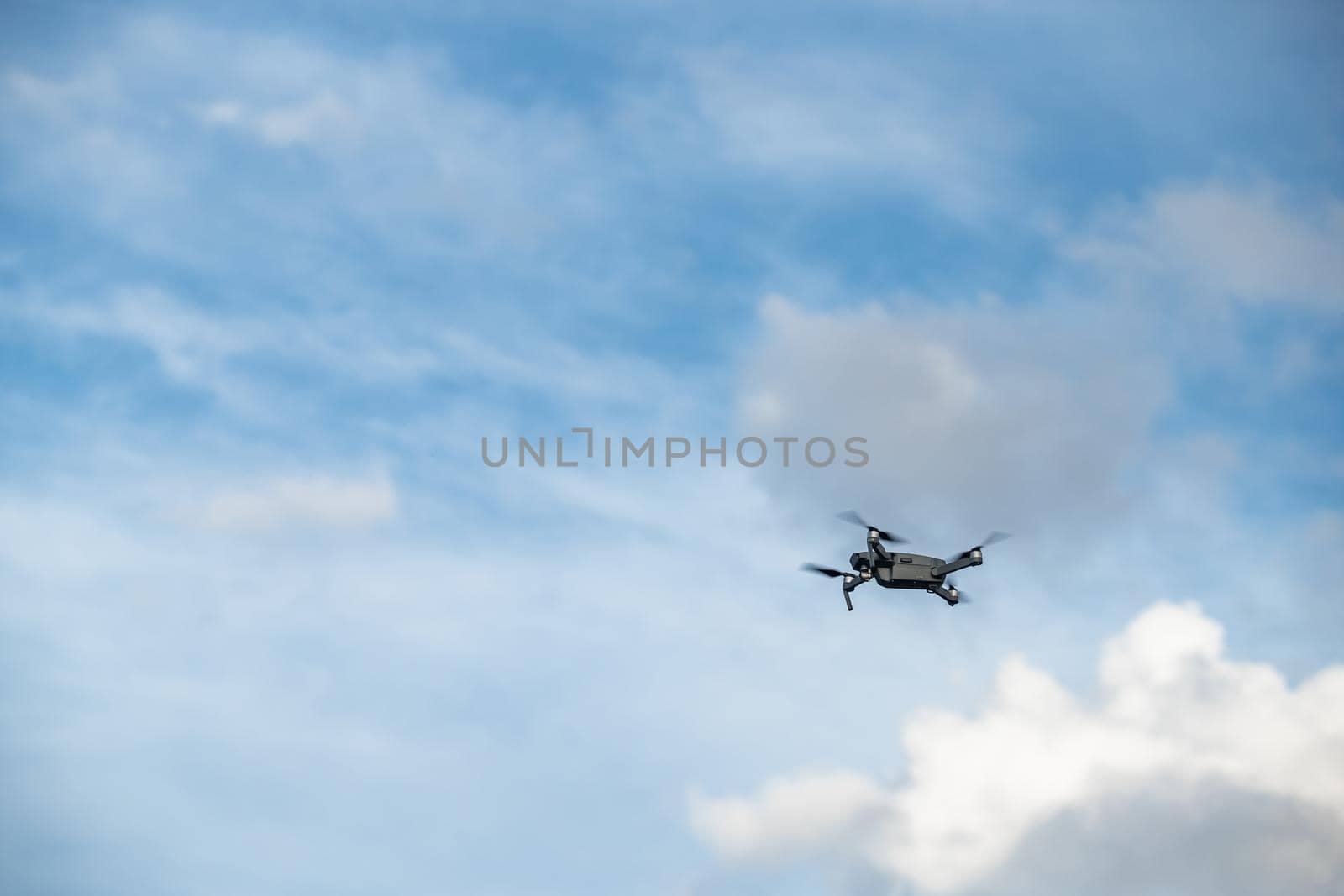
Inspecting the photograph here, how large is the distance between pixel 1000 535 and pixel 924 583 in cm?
1119

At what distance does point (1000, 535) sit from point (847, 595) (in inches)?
817

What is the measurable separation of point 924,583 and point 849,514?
1299cm

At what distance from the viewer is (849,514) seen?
196500 millimetres

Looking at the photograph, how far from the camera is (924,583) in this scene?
198 m

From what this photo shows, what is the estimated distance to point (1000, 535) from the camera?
19775 centimetres

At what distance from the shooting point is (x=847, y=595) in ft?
642

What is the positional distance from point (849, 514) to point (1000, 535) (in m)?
19.3

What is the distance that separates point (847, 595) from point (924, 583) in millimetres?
10167
